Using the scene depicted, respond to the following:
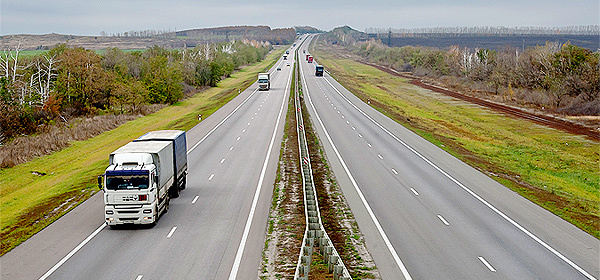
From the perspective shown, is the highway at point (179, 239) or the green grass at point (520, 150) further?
the green grass at point (520, 150)

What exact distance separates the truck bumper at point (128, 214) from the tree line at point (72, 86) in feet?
101

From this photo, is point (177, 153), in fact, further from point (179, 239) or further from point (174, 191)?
point (179, 239)

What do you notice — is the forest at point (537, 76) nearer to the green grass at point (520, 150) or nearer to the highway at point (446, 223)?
the green grass at point (520, 150)

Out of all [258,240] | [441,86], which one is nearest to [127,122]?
[258,240]

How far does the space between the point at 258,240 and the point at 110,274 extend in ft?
19.2

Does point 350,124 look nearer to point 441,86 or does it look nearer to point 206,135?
point 206,135

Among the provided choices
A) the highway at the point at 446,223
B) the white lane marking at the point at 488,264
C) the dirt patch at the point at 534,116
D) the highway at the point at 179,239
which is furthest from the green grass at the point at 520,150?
the highway at the point at 179,239

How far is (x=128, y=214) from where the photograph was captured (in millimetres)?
19375

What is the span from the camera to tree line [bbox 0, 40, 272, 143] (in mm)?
48750

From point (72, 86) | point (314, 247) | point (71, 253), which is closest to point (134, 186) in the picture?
point (71, 253)

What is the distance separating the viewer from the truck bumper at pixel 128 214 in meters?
19.3

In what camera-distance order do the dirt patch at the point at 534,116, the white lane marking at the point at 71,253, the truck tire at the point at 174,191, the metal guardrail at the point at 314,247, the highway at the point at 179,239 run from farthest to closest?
the dirt patch at the point at 534,116
the truck tire at the point at 174,191
the highway at the point at 179,239
the white lane marking at the point at 71,253
the metal guardrail at the point at 314,247

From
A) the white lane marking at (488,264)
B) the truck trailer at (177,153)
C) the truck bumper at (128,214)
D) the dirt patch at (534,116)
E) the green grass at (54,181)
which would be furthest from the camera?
the dirt patch at (534,116)

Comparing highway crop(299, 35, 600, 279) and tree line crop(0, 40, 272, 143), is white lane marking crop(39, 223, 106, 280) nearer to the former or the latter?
highway crop(299, 35, 600, 279)
